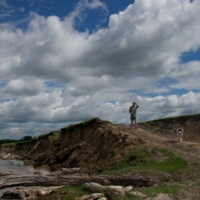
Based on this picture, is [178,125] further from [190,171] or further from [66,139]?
[190,171]

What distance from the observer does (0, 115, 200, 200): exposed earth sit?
16.6 meters

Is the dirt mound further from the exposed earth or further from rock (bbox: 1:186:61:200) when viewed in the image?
rock (bbox: 1:186:61:200)

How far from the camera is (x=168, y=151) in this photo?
18.2 meters

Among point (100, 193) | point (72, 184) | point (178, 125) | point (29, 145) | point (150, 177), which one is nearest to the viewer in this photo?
point (100, 193)

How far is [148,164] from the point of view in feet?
55.7

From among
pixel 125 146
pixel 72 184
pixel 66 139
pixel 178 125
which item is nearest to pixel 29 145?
pixel 66 139

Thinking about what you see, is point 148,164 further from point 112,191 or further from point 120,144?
point 112,191

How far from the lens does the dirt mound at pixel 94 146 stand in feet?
67.6

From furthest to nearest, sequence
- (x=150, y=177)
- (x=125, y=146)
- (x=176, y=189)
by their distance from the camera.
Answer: (x=125, y=146) → (x=150, y=177) → (x=176, y=189)

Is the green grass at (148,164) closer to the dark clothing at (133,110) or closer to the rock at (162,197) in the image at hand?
the rock at (162,197)

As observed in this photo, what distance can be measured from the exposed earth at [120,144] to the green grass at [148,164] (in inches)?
19.5

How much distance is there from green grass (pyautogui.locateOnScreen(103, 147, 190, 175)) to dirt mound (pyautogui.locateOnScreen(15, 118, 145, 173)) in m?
1.19

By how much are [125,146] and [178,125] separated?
10896mm

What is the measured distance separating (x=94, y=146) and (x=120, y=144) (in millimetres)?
3895
